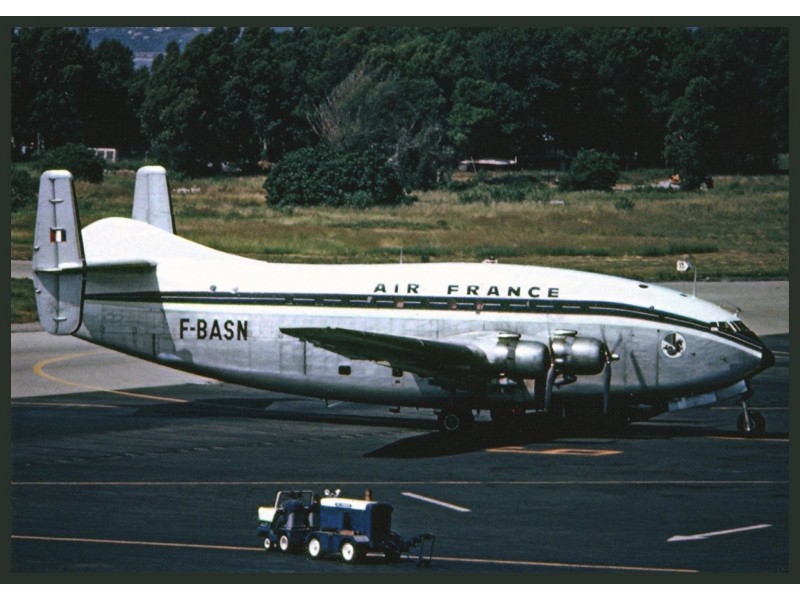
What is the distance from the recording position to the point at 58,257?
46156 millimetres

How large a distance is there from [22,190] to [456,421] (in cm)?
5212

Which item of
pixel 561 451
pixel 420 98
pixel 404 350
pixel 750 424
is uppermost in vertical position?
pixel 420 98

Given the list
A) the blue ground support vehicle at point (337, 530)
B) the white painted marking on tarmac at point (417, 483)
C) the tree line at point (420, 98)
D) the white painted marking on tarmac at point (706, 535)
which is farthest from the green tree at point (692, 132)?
the blue ground support vehicle at point (337, 530)

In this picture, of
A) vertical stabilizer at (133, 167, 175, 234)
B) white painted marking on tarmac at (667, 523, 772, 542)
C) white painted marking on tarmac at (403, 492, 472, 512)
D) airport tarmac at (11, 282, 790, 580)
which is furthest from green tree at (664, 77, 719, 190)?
white painted marking on tarmac at (667, 523, 772, 542)

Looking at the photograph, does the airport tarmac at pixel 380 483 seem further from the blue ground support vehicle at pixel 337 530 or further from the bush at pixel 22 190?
the bush at pixel 22 190

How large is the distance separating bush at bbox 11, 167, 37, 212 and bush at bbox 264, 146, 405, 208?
15.4 metres

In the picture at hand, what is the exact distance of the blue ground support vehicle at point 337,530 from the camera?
97.3ft

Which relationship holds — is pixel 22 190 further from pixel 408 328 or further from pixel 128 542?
pixel 128 542

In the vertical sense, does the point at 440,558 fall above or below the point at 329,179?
below

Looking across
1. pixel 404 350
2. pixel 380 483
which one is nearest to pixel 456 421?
pixel 404 350

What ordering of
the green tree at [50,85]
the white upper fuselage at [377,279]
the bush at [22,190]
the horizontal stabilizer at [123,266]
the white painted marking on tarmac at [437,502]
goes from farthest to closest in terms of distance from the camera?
the bush at [22,190], the green tree at [50,85], the horizontal stabilizer at [123,266], the white upper fuselage at [377,279], the white painted marking on tarmac at [437,502]

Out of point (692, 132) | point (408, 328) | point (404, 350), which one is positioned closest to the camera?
point (404, 350)

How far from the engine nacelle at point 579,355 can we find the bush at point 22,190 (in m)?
54.1

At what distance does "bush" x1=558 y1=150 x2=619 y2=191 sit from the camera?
304 ft
